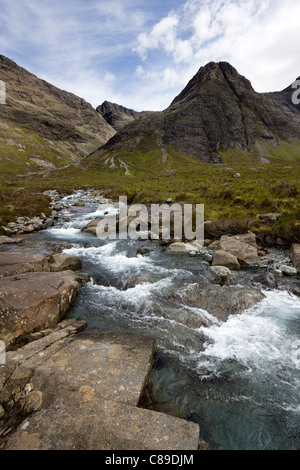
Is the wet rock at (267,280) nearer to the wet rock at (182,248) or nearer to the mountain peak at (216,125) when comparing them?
the wet rock at (182,248)

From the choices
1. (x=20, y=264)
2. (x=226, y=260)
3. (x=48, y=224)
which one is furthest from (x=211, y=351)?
(x=48, y=224)

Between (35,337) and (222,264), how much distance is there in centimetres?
1192

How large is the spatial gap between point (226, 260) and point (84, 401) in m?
12.1

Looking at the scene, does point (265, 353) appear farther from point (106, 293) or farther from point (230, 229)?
point (230, 229)

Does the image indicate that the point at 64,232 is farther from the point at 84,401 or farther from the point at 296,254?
the point at 296,254

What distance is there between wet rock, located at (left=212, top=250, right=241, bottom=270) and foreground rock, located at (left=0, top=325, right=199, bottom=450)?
9.01m

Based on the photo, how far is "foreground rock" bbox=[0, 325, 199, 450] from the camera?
466 cm

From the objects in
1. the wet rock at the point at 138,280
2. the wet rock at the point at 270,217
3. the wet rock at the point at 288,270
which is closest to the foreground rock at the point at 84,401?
the wet rock at the point at 138,280

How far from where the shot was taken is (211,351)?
832 cm

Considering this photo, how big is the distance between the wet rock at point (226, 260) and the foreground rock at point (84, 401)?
901cm

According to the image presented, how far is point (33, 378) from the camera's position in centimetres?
606

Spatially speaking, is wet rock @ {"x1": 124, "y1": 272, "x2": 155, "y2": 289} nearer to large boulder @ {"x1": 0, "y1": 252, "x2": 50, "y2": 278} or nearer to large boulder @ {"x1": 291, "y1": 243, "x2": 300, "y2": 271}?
large boulder @ {"x1": 0, "y1": 252, "x2": 50, "y2": 278}

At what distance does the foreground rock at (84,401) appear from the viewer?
4.66 m

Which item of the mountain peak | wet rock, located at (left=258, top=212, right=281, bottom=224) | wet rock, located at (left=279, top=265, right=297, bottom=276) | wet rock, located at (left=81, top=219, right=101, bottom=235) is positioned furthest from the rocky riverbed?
the mountain peak
